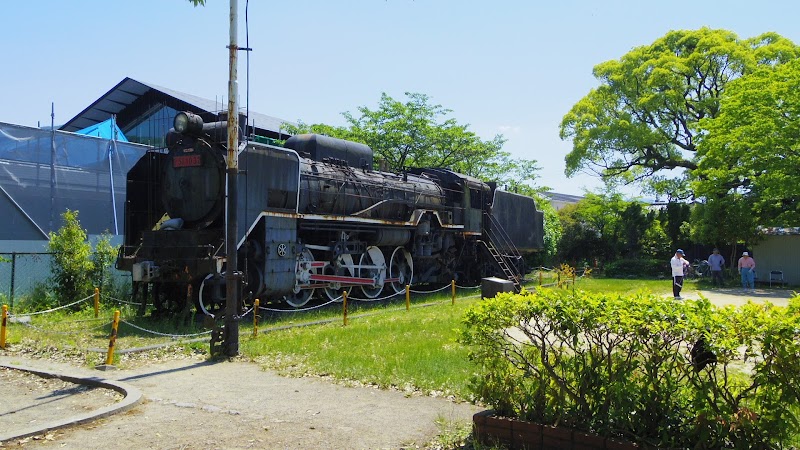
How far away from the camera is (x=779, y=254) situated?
2553cm

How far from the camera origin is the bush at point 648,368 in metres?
4.11

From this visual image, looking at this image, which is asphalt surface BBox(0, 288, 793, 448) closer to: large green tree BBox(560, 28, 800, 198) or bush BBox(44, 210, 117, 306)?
bush BBox(44, 210, 117, 306)

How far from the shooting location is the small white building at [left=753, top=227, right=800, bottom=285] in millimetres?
25031

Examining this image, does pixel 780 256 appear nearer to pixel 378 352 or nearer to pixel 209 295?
pixel 378 352

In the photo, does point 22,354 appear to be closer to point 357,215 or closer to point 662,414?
point 357,215

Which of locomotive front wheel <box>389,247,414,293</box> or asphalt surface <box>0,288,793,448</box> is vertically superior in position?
locomotive front wheel <box>389,247,414,293</box>

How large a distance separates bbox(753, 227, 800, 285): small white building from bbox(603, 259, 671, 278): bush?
5167 millimetres

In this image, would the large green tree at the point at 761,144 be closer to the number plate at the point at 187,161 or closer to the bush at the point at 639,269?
the bush at the point at 639,269

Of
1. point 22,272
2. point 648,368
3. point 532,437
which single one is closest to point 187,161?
point 22,272

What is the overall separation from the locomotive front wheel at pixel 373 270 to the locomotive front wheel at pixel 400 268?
0.78 m

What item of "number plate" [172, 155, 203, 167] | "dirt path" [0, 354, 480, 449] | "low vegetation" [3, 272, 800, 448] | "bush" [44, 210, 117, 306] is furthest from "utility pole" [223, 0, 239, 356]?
"bush" [44, 210, 117, 306]

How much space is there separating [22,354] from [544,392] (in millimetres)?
8195

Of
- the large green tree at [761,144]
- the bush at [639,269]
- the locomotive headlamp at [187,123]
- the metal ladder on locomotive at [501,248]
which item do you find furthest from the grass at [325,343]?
the bush at [639,269]

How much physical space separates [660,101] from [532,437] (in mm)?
29727
